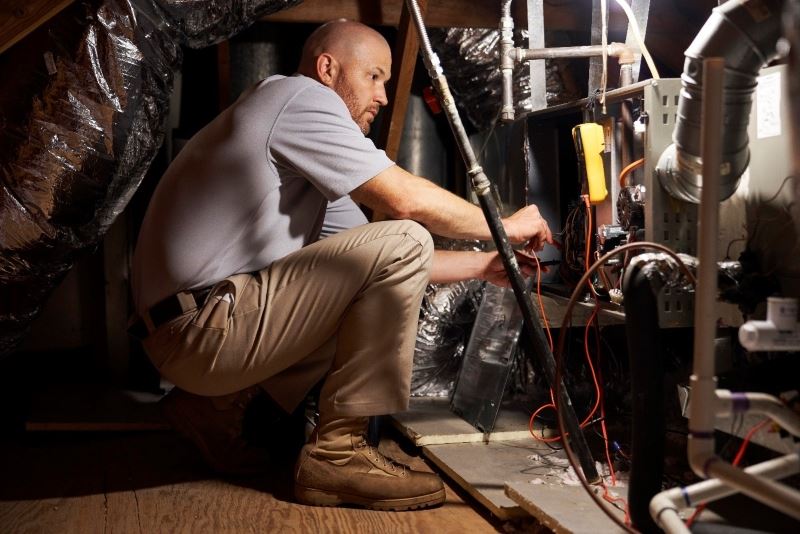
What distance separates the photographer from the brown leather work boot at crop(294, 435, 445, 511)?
1756mm

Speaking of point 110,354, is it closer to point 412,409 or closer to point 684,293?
point 412,409

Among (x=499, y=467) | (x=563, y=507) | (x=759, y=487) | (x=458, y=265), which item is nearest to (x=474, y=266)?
(x=458, y=265)

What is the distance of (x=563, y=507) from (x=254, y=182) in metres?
0.91

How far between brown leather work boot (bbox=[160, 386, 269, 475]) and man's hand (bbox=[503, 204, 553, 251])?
70 centimetres

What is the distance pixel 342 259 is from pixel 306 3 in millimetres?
1063

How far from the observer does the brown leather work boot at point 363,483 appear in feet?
5.76

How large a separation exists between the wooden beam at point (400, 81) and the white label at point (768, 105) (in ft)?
3.68

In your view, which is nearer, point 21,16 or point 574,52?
point 21,16

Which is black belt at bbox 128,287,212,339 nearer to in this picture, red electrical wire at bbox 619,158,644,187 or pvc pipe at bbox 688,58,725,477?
red electrical wire at bbox 619,158,644,187

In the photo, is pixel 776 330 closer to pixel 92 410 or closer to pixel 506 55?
pixel 506 55

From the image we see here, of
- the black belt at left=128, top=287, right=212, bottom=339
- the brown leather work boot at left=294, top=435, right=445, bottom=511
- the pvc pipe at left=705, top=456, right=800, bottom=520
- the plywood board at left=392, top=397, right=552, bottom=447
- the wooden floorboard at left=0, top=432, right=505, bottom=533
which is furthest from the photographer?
the plywood board at left=392, top=397, right=552, bottom=447

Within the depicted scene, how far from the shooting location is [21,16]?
1792mm

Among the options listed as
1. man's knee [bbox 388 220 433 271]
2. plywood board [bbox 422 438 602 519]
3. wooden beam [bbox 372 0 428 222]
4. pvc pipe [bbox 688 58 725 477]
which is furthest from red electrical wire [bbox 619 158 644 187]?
wooden beam [bbox 372 0 428 222]

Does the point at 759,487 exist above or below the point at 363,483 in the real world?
above
